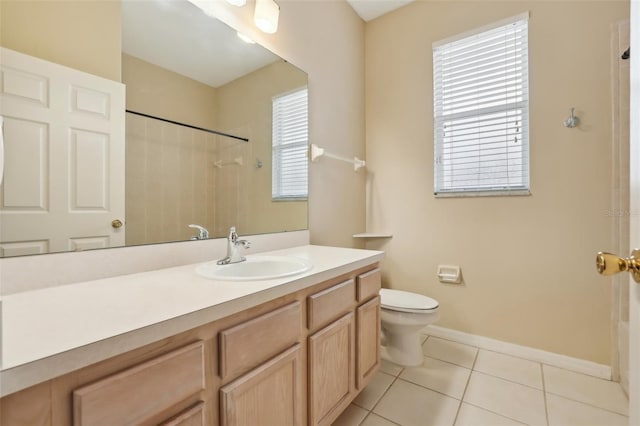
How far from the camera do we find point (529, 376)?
1.73 meters

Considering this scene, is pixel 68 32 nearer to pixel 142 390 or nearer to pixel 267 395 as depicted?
pixel 142 390

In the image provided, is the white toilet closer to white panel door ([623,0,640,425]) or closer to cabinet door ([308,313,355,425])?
cabinet door ([308,313,355,425])

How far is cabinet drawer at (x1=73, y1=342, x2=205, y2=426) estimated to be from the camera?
1.72 feet

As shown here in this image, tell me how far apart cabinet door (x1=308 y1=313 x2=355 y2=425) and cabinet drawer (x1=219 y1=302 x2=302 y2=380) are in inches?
5.7

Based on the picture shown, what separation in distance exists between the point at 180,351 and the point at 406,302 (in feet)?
5.11

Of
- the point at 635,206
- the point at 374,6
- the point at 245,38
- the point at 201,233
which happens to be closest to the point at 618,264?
the point at 635,206

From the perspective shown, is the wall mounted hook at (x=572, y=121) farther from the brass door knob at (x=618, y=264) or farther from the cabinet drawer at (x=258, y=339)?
the cabinet drawer at (x=258, y=339)

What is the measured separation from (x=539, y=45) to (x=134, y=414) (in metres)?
2.73

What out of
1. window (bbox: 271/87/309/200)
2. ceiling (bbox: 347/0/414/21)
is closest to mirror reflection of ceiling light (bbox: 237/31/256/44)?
window (bbox: 271/87/309/200)

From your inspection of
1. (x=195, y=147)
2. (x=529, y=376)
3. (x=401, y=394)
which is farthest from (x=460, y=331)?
(x=195, y=147)

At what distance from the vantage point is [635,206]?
0.55 m

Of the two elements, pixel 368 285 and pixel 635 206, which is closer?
pixel 635 206

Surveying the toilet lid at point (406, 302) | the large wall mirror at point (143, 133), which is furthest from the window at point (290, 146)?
the toilet lid at point (406, 302)

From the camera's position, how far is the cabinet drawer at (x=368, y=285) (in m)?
1.39
